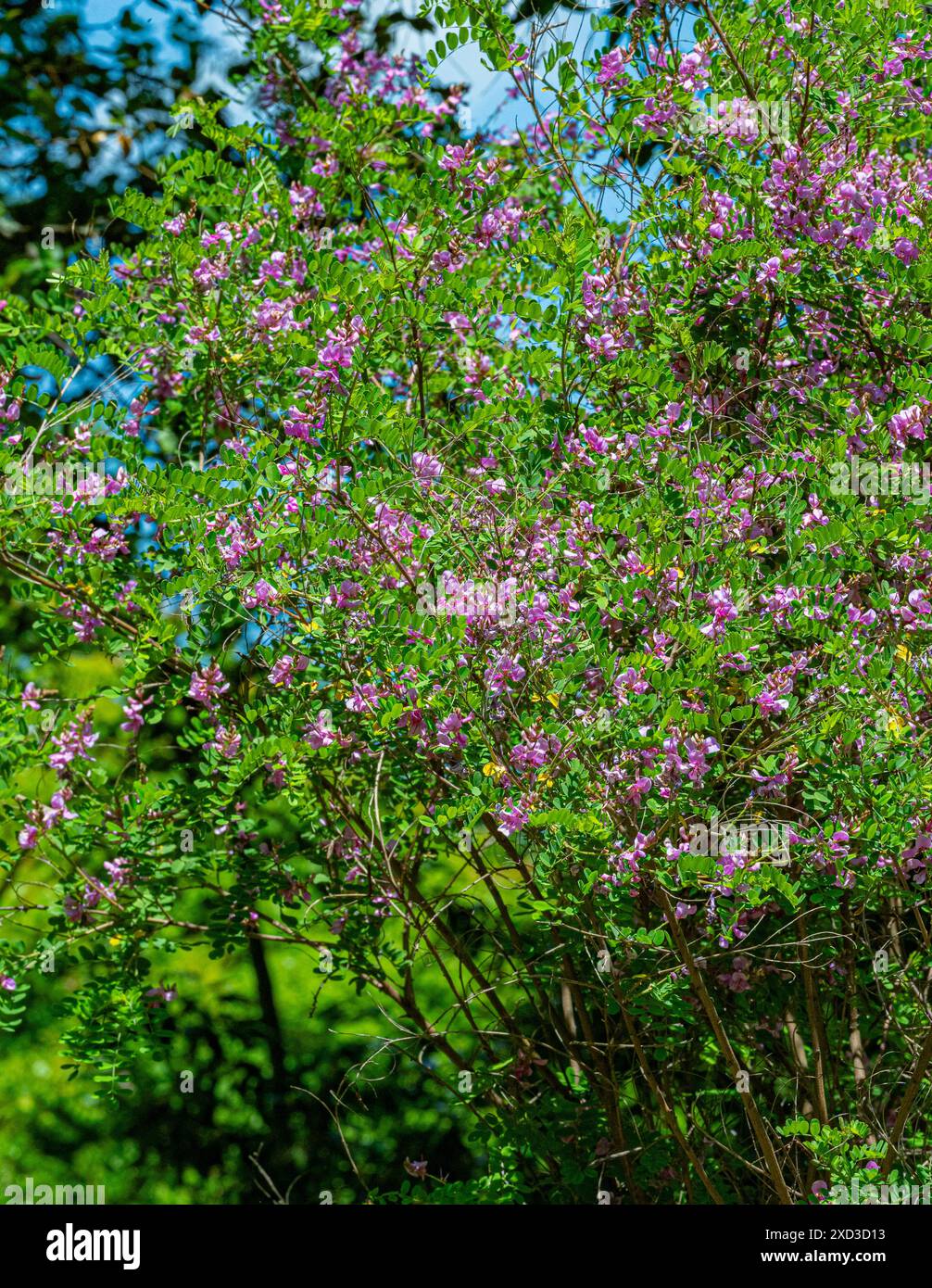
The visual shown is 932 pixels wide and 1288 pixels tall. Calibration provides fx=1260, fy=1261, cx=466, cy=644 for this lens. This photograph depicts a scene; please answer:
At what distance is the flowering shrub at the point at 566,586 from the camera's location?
2375 mm

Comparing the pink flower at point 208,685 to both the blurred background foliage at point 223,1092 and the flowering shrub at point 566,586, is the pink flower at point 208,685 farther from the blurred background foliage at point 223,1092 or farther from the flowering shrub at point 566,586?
the blurred background foliage at point 223,1092

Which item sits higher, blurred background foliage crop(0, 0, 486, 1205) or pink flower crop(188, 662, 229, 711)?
pink flower crop(188, 662, 229, 711)

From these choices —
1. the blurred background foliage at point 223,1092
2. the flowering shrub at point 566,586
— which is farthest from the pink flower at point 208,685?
the blurred background foliage at point 223,1092

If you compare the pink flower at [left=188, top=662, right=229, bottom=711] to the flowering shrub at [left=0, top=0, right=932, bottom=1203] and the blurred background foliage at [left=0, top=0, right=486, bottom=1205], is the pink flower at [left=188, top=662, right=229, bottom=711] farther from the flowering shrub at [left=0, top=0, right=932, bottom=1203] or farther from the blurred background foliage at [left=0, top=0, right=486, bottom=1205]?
the blurred background foliage at [left=0, top=0, right=486, bottom=1205]

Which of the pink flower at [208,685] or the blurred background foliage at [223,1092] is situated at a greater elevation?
the pink flower at [208,685]

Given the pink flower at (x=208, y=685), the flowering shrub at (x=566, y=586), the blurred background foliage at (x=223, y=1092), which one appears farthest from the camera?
the blurred background foliage at (x=223, y=1092)

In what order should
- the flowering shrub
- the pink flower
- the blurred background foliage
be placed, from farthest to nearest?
the blurred background foliage < the pink flower < the flowering shrub

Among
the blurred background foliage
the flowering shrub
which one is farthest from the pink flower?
the blurred background foliage

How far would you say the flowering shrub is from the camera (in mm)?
2375

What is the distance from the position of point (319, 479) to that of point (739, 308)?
3.58 feet

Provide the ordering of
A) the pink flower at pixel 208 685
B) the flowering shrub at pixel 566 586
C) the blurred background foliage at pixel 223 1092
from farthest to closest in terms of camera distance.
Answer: the blurred background foliage at pixel 223 1092
the pink flower at pixel 208 685
the flowering shrub at pixel 566 586

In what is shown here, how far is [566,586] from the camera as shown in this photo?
250 cm

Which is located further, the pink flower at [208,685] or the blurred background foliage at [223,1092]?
the blurred background foliage at [223,1092]

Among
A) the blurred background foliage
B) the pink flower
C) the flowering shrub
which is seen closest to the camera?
the flowering shrub
